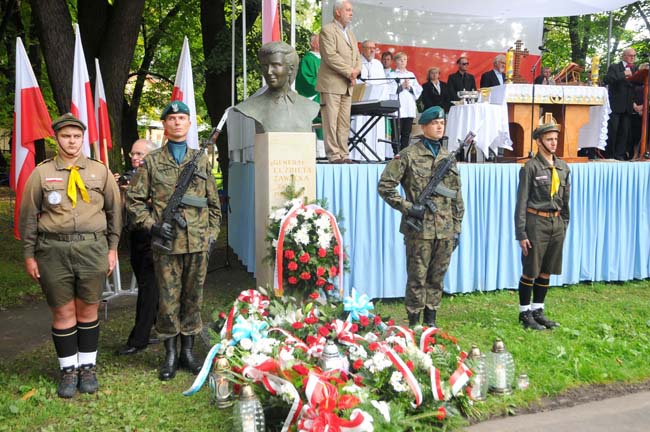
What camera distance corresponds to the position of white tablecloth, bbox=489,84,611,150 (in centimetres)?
810

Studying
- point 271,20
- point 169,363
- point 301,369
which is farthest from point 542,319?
point 271,20

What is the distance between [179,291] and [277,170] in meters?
1.62

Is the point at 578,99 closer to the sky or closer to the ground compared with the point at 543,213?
closer to the sky

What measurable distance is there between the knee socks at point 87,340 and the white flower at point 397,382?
6.96 feet

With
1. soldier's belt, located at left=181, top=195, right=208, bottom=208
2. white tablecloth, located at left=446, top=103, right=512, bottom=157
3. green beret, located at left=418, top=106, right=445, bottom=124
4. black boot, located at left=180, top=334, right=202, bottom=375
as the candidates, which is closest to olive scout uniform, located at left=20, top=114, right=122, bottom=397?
soldier's belt, located at left=181, top=195, right=208, bottom=208

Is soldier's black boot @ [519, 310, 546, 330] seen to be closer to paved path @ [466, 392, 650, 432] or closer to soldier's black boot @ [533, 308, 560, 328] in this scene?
soldier's black boot @ [533, 308, 560, 328]

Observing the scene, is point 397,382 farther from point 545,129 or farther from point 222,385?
point 545,129

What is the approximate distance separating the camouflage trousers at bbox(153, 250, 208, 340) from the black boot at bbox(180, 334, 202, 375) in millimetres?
80

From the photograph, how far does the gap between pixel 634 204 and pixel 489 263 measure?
2306 mm

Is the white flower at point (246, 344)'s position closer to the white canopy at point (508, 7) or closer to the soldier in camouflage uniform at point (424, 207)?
the soldier in camouflage uniform at point (424, 207)

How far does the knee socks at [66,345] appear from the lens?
4086 millimetres

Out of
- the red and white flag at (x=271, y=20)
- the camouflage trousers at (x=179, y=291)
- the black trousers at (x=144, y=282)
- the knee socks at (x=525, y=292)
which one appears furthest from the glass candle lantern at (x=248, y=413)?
the red and white flag at (x=271, y=20)

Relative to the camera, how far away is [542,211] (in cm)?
545

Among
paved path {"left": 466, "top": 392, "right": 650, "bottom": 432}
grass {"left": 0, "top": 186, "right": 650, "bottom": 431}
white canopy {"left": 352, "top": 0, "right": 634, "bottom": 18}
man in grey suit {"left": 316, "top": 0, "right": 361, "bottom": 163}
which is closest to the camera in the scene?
paved path {"left": 466, "top": 392, "right": 650, "bottom": 432}
